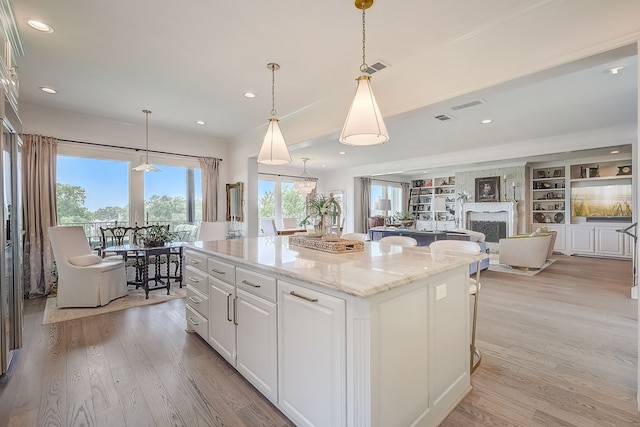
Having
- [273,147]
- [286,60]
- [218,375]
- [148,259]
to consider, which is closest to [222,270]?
[218,375]

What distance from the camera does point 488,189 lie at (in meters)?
8.67

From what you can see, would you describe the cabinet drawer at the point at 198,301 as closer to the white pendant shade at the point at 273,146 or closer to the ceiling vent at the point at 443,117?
the white pendant shade at the point at 273,146

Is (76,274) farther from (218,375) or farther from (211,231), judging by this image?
(218,375)

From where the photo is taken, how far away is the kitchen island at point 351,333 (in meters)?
1.32

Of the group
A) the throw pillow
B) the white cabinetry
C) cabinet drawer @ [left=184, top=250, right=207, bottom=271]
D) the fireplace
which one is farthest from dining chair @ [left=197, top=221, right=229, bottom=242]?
the white cabinetry

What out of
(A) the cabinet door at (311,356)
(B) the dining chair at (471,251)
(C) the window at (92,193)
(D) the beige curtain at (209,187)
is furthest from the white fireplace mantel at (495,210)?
(C) the window at (92,193)

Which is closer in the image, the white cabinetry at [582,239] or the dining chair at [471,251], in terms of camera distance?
the dining chair at [471,251]

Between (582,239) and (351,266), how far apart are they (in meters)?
9.13

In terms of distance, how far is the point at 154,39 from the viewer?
2.67m

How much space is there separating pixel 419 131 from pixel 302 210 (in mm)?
5400

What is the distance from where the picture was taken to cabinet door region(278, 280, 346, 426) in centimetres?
138

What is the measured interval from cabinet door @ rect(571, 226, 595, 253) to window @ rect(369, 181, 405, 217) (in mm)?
5294

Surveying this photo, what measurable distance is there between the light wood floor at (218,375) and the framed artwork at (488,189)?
5.40 m

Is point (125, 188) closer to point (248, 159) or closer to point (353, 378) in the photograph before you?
point (248, 159)
